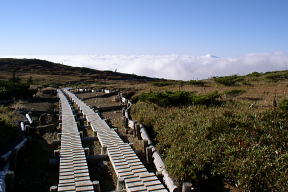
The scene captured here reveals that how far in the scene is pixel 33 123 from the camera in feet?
46.8

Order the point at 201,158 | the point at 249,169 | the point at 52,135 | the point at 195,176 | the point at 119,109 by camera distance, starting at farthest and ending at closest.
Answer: the point at 119,109, the point at 52,135, the point at 201,158, the point at 195,176, the point at 249,169

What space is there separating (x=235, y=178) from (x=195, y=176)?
945mm

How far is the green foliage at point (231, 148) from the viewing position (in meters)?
6.46

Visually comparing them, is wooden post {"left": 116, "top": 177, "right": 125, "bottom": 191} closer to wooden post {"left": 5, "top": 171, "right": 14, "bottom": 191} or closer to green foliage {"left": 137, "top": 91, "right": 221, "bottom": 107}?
wooden post {"left": 5, "top": 171, "right": 14, "bottom": 191}

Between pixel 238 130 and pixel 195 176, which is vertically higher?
pixel 238 130

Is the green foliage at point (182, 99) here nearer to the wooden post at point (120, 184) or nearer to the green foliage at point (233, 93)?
the green foliage at point (233, 93)

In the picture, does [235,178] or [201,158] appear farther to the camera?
[201,158]

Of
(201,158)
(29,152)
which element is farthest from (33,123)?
(201,158)

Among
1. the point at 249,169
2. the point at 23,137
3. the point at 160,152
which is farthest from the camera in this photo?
the point at 23,137

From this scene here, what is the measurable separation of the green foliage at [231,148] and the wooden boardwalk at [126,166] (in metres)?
0.68

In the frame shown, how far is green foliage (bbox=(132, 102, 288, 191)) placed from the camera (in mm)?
6461

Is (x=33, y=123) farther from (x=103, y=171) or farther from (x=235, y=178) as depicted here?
(x=235, y=178)

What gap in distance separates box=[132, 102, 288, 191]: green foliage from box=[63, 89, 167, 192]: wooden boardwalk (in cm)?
68

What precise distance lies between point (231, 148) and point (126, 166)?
9.78 ft
